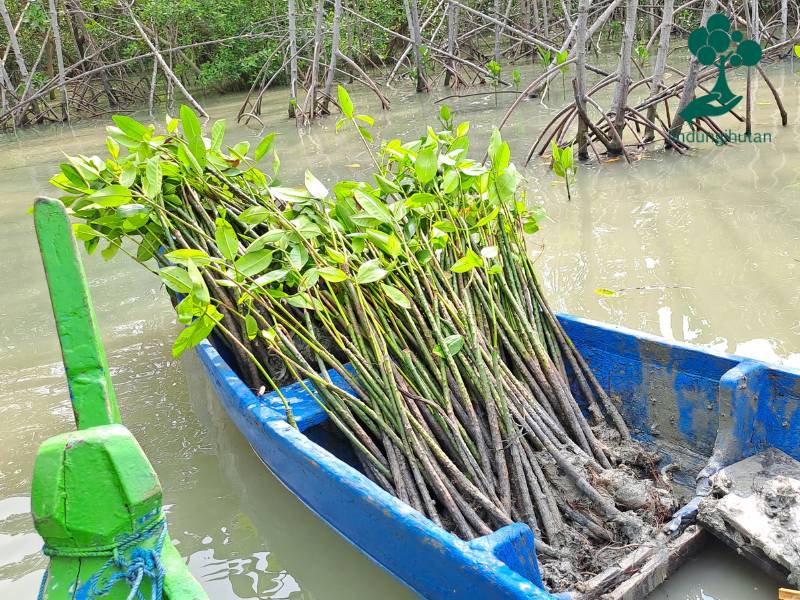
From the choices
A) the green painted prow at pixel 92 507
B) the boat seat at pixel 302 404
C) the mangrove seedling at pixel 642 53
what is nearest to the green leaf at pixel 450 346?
the boat seat at pixel 302 404

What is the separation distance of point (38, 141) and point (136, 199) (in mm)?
11457

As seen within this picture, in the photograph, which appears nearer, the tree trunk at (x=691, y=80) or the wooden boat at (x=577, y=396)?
the wooden boat at (x=577, y=396)

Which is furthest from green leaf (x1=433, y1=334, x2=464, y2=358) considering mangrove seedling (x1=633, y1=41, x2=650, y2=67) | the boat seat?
mangrove seedling (x1=633, y1=41, x2=650, y2=67)

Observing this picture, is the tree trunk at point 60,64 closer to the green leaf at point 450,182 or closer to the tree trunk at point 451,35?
the tree trunk at point 451,35

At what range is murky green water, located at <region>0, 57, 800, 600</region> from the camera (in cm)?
264

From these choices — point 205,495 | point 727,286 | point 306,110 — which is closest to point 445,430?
point 205,495

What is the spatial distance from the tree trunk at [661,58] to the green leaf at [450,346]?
476 centimetres

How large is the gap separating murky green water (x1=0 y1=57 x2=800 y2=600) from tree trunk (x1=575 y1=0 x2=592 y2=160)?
0.27 metres

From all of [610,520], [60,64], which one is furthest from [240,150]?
[60,64]

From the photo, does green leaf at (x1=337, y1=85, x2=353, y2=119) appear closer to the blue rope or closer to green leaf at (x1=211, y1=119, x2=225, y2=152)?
green leaf at (x1=211, y1=119, x2=225, y2=152)

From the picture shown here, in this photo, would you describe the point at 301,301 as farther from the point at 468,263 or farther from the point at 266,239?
the point at 468,263

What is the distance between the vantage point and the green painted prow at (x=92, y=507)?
1.33 m

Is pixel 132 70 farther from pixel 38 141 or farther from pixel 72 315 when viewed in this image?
pixel 72 315

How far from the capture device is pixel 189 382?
4039mm
